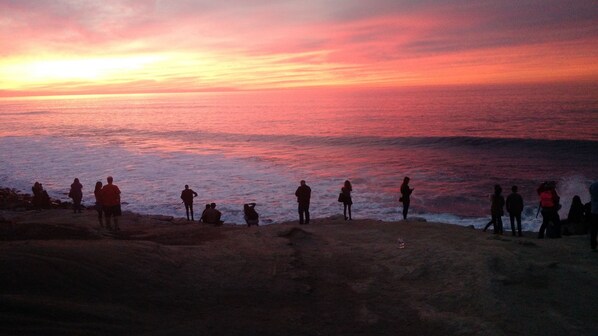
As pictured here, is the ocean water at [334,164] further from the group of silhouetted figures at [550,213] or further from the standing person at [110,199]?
the standing person at [110,199]

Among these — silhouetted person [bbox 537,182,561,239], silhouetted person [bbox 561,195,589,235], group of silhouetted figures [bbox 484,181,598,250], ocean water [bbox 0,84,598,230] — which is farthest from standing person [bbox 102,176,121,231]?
silhouetted person [bbox 561,195,589,235]

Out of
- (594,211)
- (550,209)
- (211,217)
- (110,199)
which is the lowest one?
(211,217)

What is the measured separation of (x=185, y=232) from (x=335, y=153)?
27.6 meters

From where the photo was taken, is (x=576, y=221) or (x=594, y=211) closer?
(x=594, y=211)

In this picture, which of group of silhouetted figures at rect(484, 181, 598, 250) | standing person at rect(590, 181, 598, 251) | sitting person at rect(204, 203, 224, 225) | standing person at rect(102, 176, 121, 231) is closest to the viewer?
standing person at rect(590, 181, 598, 251)

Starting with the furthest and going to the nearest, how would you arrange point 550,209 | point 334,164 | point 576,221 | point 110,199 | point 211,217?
point 334,164 < point 211,217 < point 576,221 < point 110,199 < point 550,209

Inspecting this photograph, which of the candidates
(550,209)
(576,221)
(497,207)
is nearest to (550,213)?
(550,209)

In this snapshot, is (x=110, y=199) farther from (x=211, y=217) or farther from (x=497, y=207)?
(x=497, y=207)

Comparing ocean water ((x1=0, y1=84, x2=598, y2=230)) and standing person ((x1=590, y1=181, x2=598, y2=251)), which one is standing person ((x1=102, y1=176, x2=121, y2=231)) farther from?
standing person ((x1=590, y1=181, x2=598, y2=251))

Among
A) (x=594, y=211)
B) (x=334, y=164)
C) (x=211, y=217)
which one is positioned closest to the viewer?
(x=594, y=211)

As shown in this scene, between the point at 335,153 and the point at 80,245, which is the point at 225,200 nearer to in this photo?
the point at 80,245

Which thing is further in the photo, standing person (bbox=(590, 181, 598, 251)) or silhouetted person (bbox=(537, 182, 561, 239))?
silhouetted person (bbox=(537, 182, 561, 239))

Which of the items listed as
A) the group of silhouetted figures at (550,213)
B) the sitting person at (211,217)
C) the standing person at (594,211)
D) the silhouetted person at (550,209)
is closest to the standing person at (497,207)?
the group of silhouetted figures at (550,213)

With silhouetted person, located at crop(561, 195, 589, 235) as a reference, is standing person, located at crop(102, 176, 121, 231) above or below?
above
